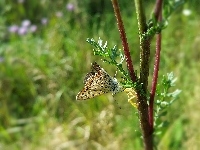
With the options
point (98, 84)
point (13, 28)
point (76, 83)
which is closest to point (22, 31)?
point (13, 28)

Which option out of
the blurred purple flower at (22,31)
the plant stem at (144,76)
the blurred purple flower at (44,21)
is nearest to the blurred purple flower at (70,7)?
the blurred purple flower at (44,21)

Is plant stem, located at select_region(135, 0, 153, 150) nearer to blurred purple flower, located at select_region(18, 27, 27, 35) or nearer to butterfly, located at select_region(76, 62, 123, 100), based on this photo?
butterfly, located at select_region(76, 62, 123, 100)

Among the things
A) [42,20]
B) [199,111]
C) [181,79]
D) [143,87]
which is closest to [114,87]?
[143,87]

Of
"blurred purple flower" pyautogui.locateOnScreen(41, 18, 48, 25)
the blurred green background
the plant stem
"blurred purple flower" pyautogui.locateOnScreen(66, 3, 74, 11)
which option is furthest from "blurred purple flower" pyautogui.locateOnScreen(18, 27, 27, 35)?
the plant stem

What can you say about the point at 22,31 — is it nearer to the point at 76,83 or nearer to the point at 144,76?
the point at 76,83

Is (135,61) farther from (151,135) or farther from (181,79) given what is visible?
(151,135)
